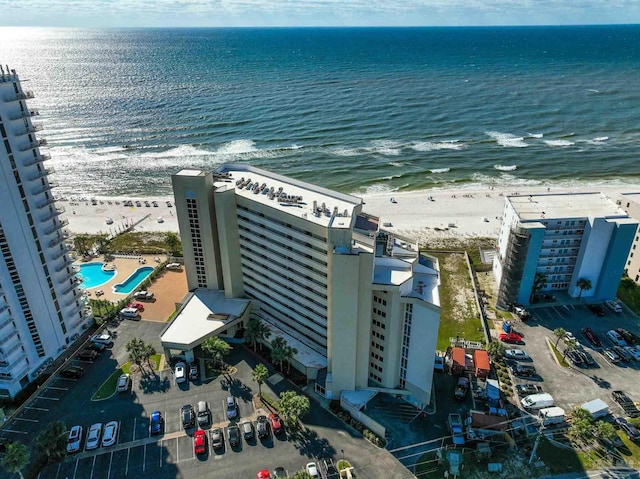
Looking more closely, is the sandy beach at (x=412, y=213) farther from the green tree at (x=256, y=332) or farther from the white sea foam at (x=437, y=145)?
the green tree at (x=256, y=332)

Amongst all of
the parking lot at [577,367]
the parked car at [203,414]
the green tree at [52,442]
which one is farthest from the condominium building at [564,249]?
the green tree at [52,442]

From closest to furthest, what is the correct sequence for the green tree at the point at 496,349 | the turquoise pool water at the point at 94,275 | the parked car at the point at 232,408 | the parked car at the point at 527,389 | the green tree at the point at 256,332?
the parked car at the point at 232,408
the parked car at the point at 527,389
the green tree at the point at 496,349
the green tree at the point at 256,332
the turquoise pool water at the point at 94,275

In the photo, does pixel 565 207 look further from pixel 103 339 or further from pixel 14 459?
pixel 14 459

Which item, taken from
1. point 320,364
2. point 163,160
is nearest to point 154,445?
point 320,364

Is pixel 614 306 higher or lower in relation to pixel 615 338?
higher

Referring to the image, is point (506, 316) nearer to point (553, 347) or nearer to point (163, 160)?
point (553, 347)

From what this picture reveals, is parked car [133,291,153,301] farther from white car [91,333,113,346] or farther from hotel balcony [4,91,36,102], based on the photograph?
hotel balcony [4,91,36,102]

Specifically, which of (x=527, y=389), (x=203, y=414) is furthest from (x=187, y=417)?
(x=527, y=389)
